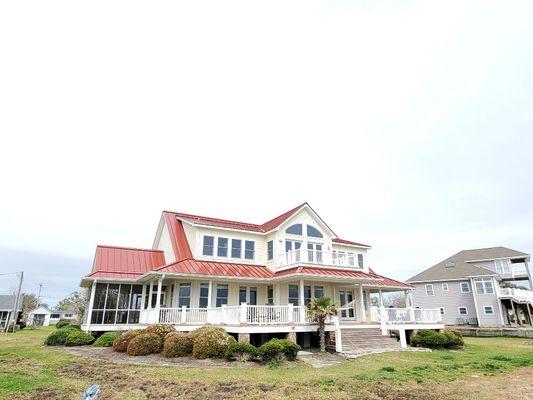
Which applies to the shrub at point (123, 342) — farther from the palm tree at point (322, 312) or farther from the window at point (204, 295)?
the palm tree at point (322, 312)

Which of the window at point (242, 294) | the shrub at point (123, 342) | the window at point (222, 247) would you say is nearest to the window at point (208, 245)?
the window at point (222, 247)

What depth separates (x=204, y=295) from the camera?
21.5m

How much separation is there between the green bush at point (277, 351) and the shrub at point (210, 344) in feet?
5.37

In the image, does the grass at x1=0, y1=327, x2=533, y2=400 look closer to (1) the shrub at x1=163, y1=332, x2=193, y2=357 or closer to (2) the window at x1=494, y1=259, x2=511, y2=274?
(1) the shrub at x1=163, y1=332, x2=193, y2=357

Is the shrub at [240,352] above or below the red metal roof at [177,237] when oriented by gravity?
below

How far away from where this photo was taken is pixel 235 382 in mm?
10242

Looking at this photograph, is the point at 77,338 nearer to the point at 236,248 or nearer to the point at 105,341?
the point at 105,341

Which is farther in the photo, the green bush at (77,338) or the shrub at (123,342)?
the green bush at (77,338)

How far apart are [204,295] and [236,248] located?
4.06m

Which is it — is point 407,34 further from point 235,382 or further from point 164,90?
point 235,382

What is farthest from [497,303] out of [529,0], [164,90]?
[164,90]

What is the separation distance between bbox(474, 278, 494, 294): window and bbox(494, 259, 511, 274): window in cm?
521

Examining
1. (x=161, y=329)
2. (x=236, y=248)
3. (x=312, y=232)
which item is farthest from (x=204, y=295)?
(x=312, y=232)

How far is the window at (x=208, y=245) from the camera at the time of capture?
75.0ft
